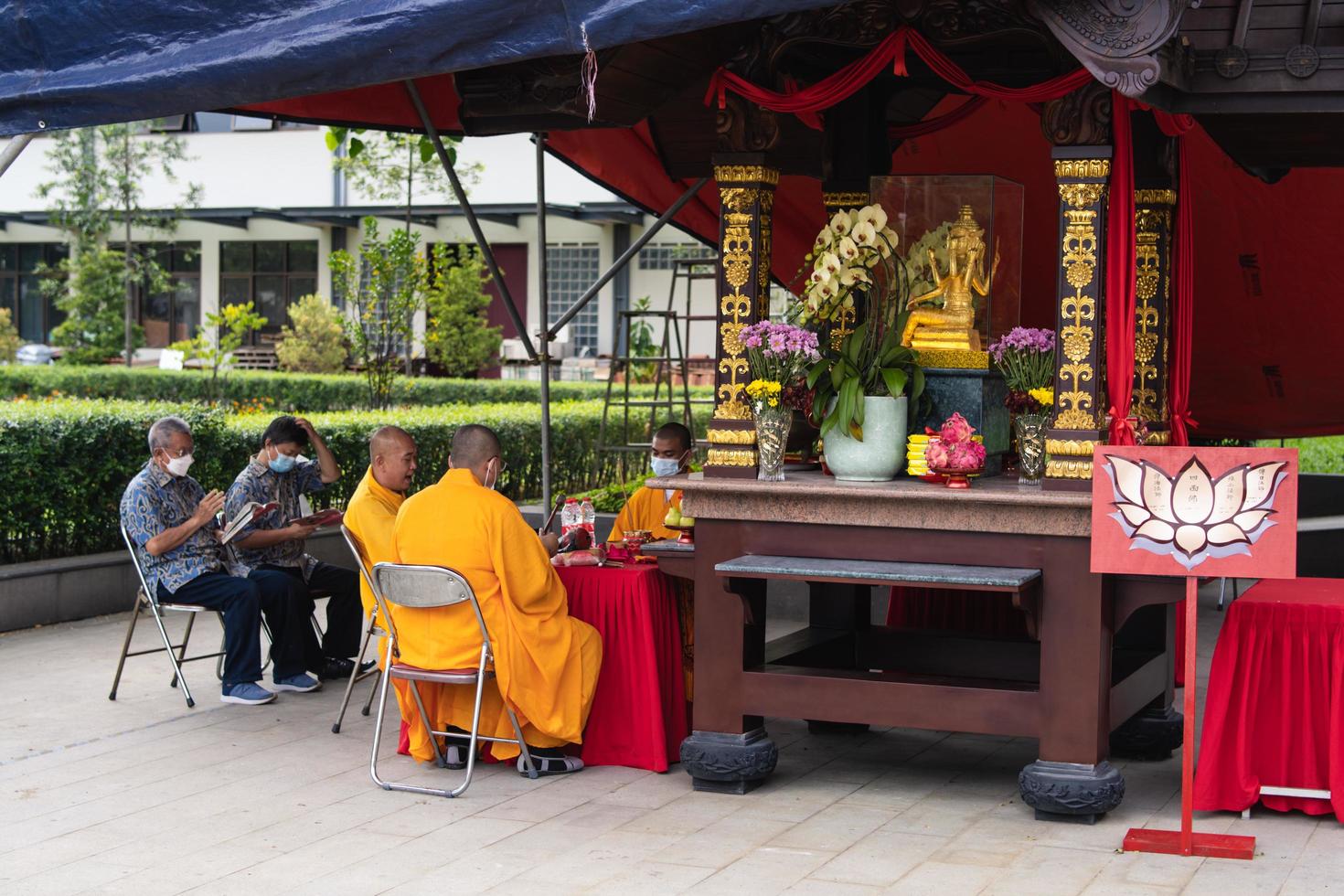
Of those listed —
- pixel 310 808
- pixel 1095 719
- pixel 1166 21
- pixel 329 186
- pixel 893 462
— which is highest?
pixel 329 186

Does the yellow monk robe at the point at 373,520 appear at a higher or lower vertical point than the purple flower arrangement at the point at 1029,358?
lower

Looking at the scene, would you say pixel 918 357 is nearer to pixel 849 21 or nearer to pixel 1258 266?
pixel 849 21

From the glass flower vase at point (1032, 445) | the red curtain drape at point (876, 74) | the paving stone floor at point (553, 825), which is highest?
the red curtain drape at point (876, 74)

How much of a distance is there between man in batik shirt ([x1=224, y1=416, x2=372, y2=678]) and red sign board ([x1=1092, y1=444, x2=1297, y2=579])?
12.7 feet

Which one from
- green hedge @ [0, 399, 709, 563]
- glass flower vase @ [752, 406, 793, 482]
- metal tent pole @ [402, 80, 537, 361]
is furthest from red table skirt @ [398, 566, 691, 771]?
green hedge @ [0, 399, 709, 563]

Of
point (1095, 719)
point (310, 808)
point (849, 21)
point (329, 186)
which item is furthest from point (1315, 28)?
point (329, 186)

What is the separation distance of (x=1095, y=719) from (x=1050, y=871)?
713mm

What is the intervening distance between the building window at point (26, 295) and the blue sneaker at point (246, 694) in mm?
28691

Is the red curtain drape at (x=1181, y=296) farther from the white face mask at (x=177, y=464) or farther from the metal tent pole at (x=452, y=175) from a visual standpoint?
the white face mask at (x=177, y=464)

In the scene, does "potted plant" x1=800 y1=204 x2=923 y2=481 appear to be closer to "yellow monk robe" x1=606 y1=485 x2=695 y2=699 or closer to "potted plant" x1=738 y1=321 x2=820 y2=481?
"potted plant" x1=738 y1=321 x2=820 y2=481

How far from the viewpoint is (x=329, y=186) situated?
29953 millimetres

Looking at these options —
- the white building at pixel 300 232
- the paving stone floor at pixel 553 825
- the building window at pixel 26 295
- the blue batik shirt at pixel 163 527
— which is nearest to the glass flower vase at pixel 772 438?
the paving stone floor at pixel 553 825

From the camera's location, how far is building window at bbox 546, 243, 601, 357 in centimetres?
2891

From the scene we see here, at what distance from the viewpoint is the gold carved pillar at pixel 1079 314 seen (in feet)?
17.8
